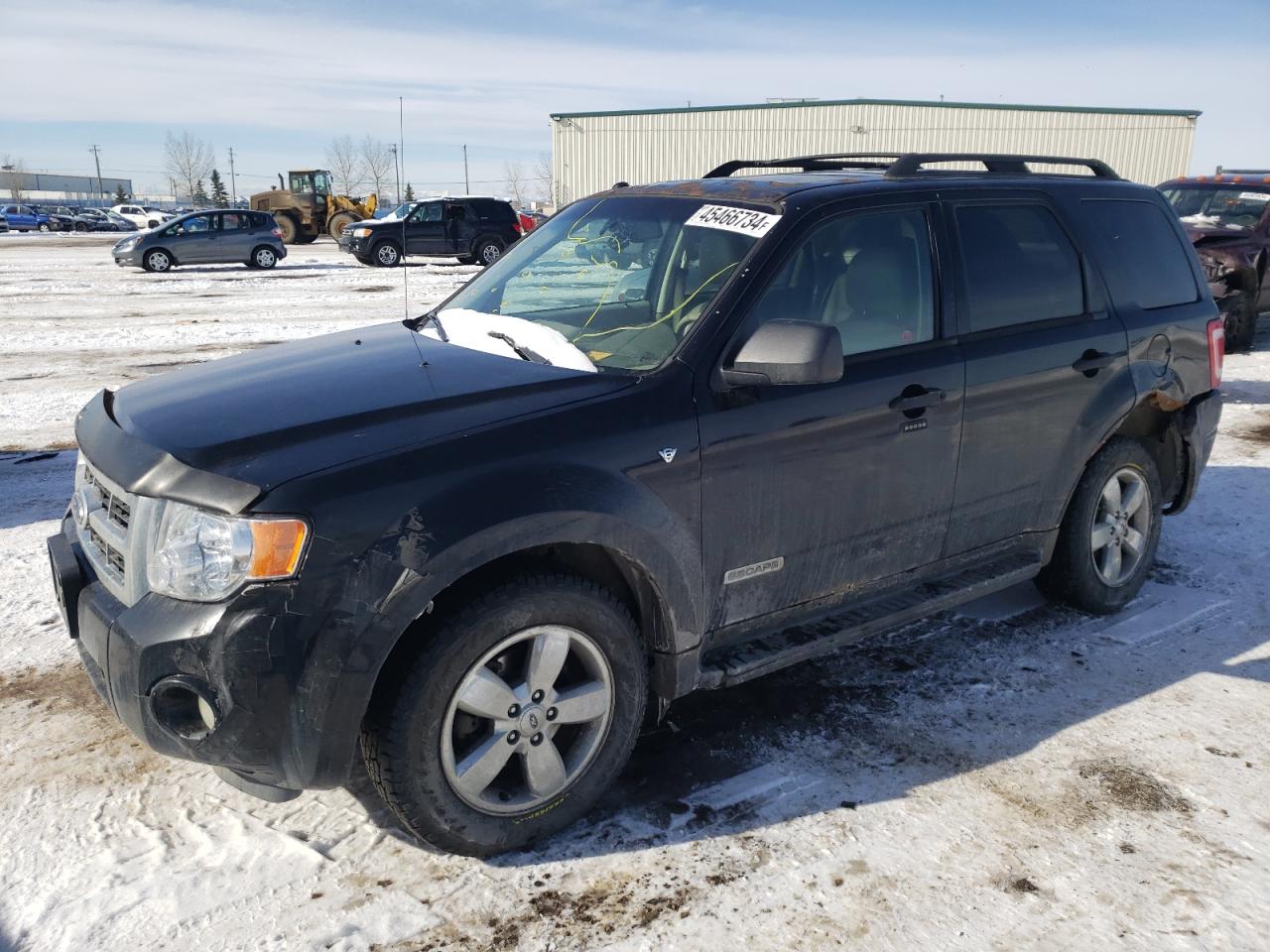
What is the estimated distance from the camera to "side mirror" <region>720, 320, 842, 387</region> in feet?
9.86

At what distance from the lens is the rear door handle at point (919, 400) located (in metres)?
3.53

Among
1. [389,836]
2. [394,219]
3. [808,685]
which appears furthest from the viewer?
[394,219]

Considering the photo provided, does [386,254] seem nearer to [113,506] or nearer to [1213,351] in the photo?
[1213,351]

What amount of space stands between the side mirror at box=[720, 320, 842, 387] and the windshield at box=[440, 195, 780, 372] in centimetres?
26

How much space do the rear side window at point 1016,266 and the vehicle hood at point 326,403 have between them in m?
1.62

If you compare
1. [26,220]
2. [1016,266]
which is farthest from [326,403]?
[26,220]

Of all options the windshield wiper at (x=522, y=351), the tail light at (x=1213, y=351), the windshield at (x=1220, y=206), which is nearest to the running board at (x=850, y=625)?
the windshield wiper at (x=522, y=351)

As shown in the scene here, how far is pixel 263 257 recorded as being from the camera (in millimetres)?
25359

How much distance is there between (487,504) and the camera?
2.65m

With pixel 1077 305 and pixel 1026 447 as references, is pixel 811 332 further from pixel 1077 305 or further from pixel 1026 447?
pixel 1077 305

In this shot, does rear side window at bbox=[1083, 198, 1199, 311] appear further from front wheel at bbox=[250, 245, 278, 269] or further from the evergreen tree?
the evergreen tree

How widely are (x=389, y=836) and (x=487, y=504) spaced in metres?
1.10

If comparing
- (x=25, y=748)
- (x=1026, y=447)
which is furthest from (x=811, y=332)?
(x=25, y=748)

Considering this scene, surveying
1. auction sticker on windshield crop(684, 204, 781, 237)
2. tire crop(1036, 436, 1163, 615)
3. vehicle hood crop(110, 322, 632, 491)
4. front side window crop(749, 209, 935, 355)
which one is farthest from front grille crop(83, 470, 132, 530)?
tire crop(1036, 436, 1163, 615)
